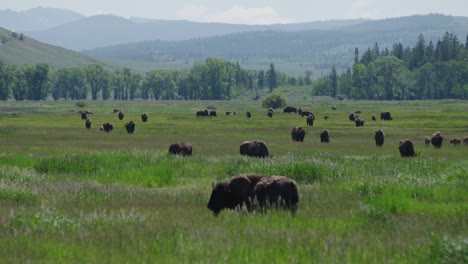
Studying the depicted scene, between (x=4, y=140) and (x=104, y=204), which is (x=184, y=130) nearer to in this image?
(x=4, y=140)

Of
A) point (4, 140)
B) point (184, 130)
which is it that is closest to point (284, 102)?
point (184, 130)

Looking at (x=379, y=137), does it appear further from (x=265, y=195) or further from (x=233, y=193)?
(x=265, y=195)

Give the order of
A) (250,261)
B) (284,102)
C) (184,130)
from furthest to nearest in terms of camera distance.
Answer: (284,102) < (184,130) < (250,261)

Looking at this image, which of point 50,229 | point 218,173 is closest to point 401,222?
point 50,229

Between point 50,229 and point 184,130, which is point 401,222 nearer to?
point 50,229

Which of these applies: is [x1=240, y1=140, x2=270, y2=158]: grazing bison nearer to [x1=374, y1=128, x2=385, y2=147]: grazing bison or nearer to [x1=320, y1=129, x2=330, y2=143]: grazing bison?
[x1=374, y1=128, x2=385, y2=147]: grazing bison

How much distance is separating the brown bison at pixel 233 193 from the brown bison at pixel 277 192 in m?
0.28

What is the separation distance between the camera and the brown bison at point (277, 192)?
14383 millimetres

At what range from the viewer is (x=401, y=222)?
12039 millimetres

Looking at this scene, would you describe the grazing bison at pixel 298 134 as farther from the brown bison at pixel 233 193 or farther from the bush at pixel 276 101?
the bush at pixel 276 101

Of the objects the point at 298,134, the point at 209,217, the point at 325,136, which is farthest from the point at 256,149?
the point at 209,217

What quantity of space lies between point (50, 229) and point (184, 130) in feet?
207

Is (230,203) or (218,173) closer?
(230,203)

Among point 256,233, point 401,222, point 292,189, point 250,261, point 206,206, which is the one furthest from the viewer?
point 206,206
